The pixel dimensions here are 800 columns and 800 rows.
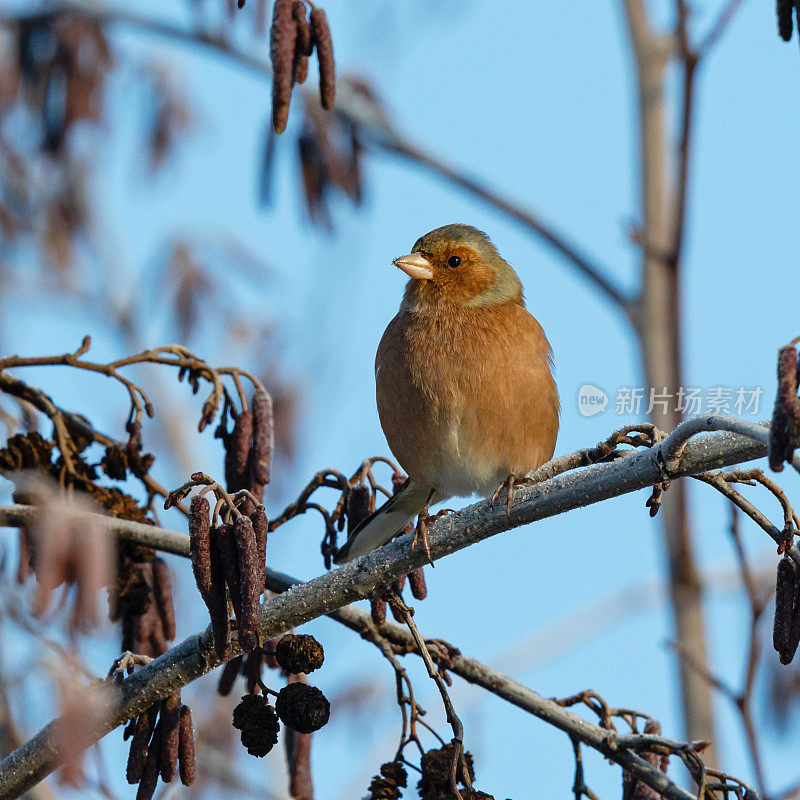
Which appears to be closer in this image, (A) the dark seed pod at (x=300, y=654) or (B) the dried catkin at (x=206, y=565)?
(B) the dried catkin at (x=206, y=565)

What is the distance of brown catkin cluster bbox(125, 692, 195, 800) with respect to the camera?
2217mm

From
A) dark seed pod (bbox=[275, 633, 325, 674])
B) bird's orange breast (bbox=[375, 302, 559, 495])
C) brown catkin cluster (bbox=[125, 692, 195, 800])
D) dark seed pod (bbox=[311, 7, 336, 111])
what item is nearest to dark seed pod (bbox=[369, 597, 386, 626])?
dark seed pod (bbox=[275, 633, 325, 674])

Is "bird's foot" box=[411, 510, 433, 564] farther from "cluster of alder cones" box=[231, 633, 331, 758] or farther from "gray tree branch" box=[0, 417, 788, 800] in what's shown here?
"cluster of alder cones" box=[231, 633, 331, 758]

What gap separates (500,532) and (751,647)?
1041 millimetres

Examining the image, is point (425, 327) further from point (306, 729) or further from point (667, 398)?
point (306, 729)

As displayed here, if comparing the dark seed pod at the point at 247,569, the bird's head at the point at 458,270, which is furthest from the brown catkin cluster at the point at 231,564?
the bird's head at the point at 458,270

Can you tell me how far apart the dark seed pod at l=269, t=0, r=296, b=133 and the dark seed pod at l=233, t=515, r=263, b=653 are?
0.87 metres

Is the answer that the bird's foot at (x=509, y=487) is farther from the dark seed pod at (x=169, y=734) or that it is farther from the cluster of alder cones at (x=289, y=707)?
the dark seed pod at (x=169, y=734)

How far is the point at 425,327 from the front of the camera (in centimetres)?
354

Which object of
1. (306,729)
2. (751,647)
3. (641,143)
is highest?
(641,143)

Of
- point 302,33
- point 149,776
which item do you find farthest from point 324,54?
point 149,776

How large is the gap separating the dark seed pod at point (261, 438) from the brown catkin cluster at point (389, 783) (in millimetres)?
823

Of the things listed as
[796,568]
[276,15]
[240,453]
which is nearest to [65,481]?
[240,453]

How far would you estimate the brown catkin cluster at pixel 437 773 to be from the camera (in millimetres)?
2084
